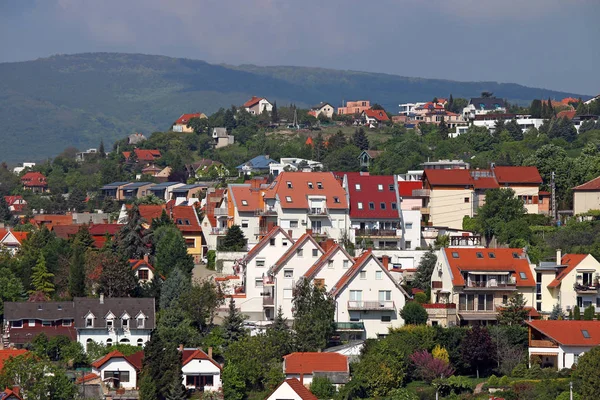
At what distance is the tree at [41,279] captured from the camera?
208ft

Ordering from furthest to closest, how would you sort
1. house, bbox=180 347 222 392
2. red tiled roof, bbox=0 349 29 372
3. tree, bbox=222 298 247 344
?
tree, bbox=222 298 247 344
red tiled roof, bbox=0 349 29 372
house, bbox=180 347 222 392

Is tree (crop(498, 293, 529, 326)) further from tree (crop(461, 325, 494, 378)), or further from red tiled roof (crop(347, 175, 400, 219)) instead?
red tiled roof (crop(347, 175, 400, 219))

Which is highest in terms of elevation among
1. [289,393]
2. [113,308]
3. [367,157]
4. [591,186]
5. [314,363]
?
[367,157]

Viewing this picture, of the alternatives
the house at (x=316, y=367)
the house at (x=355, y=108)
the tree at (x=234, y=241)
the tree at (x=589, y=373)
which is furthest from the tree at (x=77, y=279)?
the house at (x=355, y=108)

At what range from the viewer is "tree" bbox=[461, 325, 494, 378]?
52.9m

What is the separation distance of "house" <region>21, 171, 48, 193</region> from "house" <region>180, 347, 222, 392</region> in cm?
7795

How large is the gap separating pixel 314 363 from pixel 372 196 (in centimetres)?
2035

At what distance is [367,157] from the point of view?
112 m

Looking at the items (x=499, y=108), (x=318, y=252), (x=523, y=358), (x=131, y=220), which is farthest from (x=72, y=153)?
(x=523, y=358)

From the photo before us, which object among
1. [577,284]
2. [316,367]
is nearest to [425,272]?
[577,284]

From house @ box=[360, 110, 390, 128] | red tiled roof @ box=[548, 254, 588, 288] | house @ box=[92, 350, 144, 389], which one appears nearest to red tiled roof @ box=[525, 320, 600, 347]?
red tiled roof @ box=[548, 254, 588, 288]

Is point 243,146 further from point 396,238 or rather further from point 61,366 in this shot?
point 61,366

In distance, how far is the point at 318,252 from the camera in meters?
60.8

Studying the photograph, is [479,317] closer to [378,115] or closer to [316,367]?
[316,367]
